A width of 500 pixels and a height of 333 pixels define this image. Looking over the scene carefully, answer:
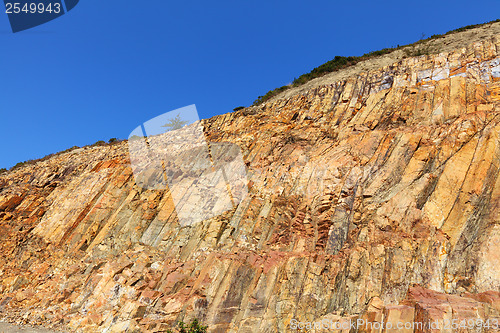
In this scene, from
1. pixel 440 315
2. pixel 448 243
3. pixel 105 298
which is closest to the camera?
pixel 440 315

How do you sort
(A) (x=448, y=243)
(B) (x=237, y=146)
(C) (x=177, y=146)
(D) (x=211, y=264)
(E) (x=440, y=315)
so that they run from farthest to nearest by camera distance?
1. (C) (x=177, y=146)
2. (B) (x=237, y=146)
3. (D) (x=211, y=264)
4. (A) (x=448, y=243)
5. (E) (x=440, y=315)

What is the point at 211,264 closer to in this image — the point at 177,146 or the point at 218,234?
the point at 218,234

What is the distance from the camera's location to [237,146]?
1006 inches

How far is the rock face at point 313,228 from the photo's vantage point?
480 inches

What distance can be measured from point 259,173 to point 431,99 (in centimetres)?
1091

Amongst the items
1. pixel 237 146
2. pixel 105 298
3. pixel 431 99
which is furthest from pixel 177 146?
pixel 431 99

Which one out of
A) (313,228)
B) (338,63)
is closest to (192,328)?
(313,228)

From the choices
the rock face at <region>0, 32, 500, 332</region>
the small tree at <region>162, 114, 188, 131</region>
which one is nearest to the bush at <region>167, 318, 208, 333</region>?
the rock face at <region>0, 32, 500, 332</region>

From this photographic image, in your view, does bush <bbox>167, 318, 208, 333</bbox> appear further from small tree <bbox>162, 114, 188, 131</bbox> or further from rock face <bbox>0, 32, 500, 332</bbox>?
small tree <bbox>162, 114, 188, 131</bbox>

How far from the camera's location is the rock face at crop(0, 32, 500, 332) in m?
12.2

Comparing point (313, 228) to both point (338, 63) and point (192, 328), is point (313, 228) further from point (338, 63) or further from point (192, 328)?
point (338, 63)

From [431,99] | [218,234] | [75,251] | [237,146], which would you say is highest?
[431,99]

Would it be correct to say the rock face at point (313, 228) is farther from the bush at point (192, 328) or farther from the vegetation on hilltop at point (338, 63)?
the vegetation on hilltop at point (338, 63)

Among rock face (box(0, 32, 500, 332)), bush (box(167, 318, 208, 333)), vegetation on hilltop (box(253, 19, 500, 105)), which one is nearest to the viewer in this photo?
rock face (box(0, 32, 500, 332))
